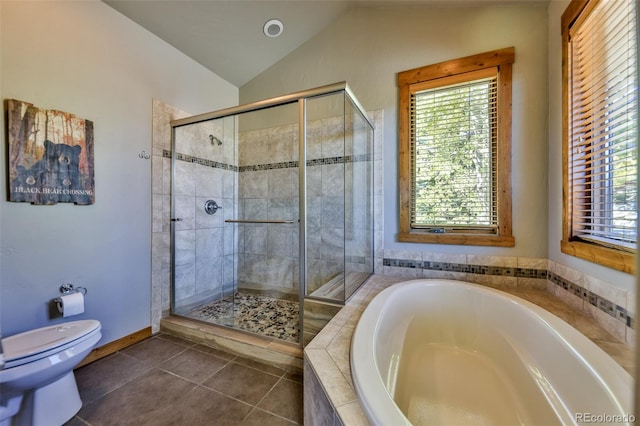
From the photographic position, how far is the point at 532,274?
177 centimetres

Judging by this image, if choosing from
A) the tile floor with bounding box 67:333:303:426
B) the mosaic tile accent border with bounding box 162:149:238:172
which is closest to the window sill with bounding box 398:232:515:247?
the tile floor with bounding box 67:333:303:426

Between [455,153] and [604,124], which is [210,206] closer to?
[455,153]

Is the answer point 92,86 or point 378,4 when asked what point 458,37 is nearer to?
point 378,4

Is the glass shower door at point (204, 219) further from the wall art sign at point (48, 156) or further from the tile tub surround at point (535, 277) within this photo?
the tile tub surround at point (535, 277)

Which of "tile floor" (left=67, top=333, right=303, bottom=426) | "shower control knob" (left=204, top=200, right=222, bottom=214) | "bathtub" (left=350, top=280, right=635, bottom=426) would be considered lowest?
"tile floor" (left=67, top=333, right=303, bottom=426)

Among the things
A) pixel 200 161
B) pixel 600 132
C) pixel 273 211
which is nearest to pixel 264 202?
pixel 273 211

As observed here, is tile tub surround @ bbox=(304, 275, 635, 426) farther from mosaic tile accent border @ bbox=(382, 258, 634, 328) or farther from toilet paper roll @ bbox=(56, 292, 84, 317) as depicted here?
toilet paper roll @ bbox=(56, 292, 84, 317)

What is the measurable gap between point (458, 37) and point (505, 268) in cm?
186

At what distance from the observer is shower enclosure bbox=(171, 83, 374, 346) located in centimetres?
183

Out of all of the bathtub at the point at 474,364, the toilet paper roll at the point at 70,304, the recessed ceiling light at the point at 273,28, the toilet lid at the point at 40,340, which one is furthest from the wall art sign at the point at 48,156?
the bathtub at the point at 474,364

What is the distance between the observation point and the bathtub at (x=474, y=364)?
82cm

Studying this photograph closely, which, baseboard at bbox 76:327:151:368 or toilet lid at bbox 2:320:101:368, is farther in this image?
baseboard at bbox 76:327:151:368

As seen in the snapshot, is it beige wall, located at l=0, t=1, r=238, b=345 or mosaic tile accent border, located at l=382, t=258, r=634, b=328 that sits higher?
beige wall, located at l=0, t=1, r=238, b=345

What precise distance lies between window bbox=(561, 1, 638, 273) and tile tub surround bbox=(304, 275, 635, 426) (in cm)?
33
